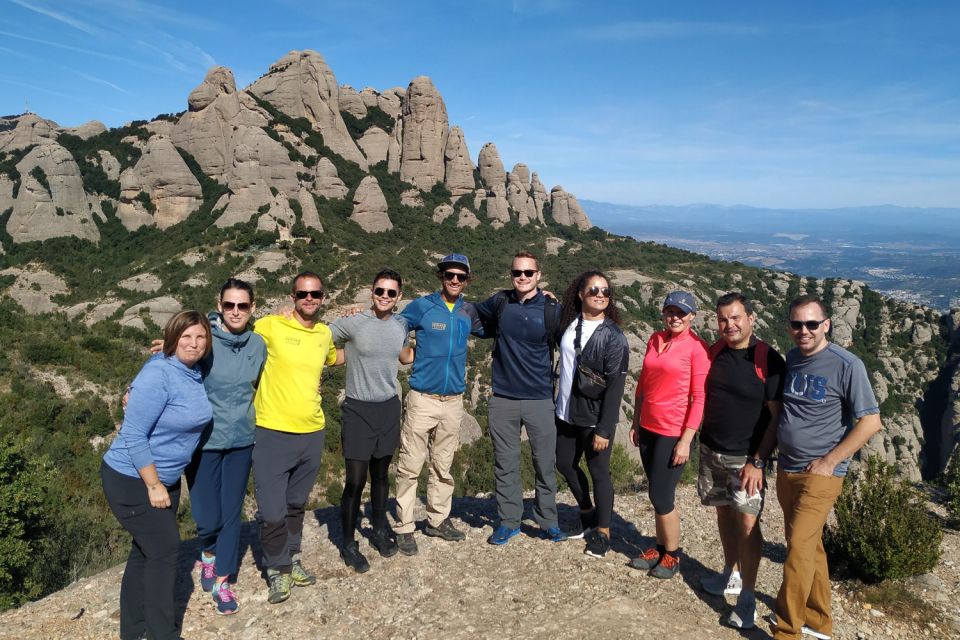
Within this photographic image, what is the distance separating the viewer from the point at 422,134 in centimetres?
5650

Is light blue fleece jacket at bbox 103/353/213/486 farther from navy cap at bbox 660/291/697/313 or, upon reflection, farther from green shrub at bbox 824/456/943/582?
green shrub at bbox 824/456/943/582

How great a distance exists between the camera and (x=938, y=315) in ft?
170

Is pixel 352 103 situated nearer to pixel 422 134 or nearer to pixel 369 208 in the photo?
pixel 422 134

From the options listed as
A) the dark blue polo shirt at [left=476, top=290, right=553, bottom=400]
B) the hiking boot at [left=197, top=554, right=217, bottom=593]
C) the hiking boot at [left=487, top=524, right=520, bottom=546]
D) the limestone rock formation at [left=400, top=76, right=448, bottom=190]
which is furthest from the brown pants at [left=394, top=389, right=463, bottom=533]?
the limestone rock formation at [left=400, top=76, right=448, bottom=190]

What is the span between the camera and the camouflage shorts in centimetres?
443

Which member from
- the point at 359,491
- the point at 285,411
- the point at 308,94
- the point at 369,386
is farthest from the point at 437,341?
the point at 308,94

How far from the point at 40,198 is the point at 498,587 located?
45.5 meters

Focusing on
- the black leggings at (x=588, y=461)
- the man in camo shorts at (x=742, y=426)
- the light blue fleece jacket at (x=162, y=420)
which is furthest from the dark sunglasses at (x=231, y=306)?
the man in camo shorts at (x=742, y=426)

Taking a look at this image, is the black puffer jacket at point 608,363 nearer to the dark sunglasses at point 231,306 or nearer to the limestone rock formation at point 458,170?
the dark sunglasses at point 231,306

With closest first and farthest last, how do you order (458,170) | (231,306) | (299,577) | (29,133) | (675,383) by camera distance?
(231,306), (675,383), (299,577), (29,133), (458,170)

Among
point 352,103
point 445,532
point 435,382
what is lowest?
point 445,532

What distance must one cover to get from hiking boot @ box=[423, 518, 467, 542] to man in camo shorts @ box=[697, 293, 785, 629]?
2799mm

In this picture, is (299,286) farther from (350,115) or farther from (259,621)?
(350,115)

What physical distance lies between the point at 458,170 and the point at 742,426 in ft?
183
